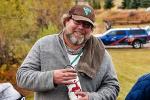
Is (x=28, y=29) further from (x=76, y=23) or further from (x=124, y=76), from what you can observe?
(x=76, y=23)

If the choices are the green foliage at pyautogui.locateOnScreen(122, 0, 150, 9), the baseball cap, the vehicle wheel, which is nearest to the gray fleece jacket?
the baseball cap

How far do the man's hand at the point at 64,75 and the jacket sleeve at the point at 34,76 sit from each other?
71 mm

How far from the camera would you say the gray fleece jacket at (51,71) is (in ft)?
13.7

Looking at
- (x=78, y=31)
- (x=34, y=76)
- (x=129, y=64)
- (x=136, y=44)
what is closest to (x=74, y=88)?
(x=34, y=76)

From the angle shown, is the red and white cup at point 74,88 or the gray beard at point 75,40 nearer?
the red and white cup at point 74,88

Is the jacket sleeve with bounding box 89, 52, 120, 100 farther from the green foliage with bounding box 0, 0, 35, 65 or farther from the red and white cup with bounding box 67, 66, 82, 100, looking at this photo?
the green foliage with bounding box 0, 0, 35, 65

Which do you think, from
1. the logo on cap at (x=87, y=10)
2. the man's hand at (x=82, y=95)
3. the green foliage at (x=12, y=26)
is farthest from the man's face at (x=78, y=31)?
the green foliage at (x=12, y=26)

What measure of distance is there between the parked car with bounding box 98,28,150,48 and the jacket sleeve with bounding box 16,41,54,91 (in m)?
28.9

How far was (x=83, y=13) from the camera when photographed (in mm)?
4285

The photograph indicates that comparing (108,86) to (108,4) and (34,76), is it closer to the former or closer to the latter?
(34,76)

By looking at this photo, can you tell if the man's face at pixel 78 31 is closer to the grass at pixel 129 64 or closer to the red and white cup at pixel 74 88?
the red and white cup at pixel 74 88

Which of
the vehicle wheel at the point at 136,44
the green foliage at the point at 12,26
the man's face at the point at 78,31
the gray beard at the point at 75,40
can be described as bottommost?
the vehicle wheel at the point at 136,44

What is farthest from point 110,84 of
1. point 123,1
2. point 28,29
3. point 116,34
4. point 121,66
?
point 123,1

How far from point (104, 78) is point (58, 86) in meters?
0.44
